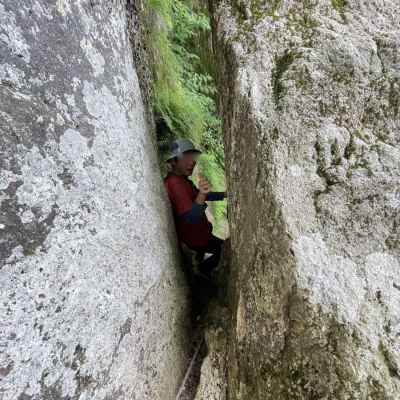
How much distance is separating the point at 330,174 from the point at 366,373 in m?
1.02

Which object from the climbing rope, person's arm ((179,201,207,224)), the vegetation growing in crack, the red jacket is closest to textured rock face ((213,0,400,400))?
the climbing rope

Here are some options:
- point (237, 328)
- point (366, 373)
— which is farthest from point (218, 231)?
point (366, 373)

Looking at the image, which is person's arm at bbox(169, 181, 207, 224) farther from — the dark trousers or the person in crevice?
the dark trousers

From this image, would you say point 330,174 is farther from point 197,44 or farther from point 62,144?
point 197,44

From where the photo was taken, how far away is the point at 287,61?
1944mm

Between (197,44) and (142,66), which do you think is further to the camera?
(197,44)

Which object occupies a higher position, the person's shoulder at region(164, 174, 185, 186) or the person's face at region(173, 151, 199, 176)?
the person's face at region(173, 151, 199, 176)

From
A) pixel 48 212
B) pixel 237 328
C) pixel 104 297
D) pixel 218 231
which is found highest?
pixel 48 212

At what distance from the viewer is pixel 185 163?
292cm

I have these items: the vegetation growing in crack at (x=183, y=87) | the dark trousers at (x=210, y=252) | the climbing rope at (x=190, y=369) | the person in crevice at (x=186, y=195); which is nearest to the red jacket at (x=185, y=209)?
the person in crevice at (x=186, y=195)

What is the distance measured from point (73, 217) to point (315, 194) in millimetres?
1295

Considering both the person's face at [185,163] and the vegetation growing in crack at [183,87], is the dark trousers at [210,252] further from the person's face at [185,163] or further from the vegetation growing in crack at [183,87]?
the vegetation growing in crack at [183,87]

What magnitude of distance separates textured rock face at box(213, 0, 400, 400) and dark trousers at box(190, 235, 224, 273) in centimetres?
118

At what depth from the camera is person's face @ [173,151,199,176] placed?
2.90m
